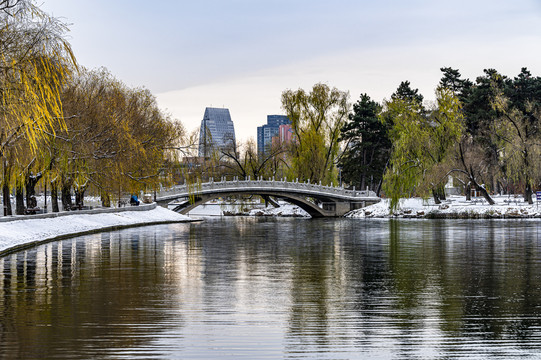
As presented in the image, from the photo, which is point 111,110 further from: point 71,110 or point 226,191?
point 226,191

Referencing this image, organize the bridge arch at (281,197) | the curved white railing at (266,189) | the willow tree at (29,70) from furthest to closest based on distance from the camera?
the bridge arch at (281,197)
the curved white railing at (266,189)
the willow tree at (29,70)

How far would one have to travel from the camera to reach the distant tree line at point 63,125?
17797 millimetres

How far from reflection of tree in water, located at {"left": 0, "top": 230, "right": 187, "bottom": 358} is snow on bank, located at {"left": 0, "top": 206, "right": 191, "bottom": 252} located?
10.6 ft

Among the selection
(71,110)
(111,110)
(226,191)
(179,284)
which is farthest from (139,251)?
(226,191)

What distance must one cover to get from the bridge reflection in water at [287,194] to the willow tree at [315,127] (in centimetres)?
327

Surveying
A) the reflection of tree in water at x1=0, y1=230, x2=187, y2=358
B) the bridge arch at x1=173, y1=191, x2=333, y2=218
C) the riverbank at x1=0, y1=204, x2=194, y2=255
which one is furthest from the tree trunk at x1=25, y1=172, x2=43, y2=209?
the bridge arch at x1=173, y1=191, x2=333, y2=218

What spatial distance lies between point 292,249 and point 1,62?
11.7 metres

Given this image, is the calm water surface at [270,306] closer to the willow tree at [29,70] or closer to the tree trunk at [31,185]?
the willow tree at [29,70]

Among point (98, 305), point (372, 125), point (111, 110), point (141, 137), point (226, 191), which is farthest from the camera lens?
point (372, 125)

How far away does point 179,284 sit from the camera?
13.6 m

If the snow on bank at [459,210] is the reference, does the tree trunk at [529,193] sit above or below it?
above

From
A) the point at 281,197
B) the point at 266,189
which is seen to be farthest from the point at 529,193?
the point at 281,197

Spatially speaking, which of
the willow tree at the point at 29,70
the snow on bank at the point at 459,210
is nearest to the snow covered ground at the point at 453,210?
the snow on bank at the point at 459,210

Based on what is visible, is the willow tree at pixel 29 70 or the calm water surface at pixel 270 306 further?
the willow tree at pixel 29 70
